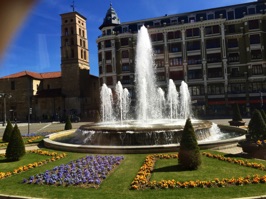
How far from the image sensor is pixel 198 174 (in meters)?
10.7

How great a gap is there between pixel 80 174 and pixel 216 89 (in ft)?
150

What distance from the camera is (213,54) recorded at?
53594mm

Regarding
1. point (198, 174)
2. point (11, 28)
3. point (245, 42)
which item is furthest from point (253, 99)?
point (11, 28)

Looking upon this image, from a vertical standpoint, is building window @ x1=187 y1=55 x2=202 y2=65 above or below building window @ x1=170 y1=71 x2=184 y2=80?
above

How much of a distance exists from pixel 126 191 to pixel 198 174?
328cm

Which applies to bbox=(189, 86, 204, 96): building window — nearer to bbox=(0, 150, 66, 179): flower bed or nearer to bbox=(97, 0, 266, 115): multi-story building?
bbox=(97, 0, 266, 115): multi-story building

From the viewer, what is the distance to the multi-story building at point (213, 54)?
50.9 meters

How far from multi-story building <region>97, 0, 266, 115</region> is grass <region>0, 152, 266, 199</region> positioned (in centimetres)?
4035

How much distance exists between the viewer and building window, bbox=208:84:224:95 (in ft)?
172

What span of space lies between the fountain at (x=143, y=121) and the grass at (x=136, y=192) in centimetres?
328

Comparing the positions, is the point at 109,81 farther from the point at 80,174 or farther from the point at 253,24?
the point at 80,174

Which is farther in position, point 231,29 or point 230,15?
point 230,15

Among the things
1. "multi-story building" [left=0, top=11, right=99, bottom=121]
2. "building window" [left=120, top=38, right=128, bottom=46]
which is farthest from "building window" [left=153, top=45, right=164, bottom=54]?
"multi-story building" [left=0, top=11, right=99, bottom=121]

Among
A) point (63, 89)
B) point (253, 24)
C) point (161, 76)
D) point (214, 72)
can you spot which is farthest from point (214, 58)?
point (63, 89)
